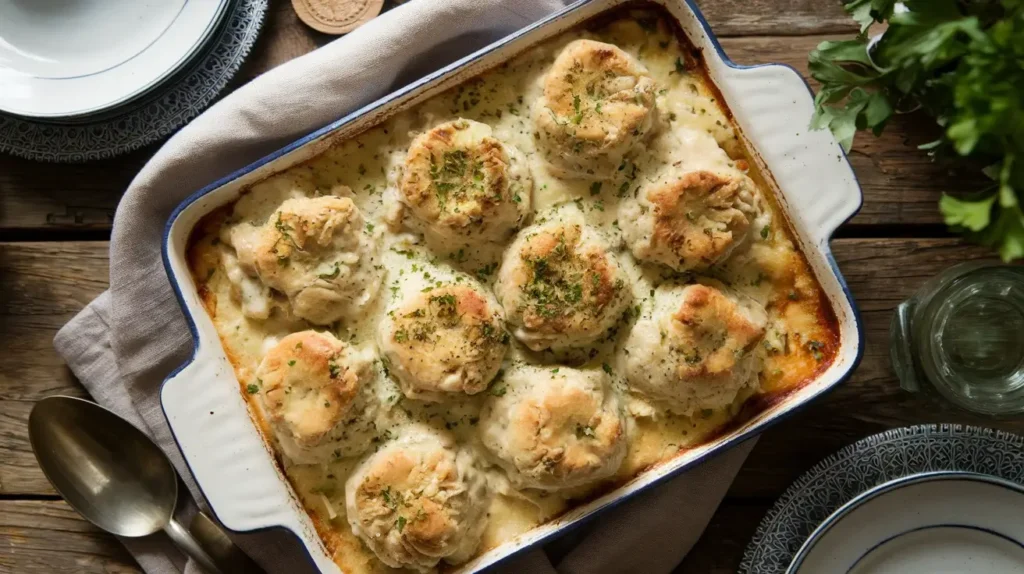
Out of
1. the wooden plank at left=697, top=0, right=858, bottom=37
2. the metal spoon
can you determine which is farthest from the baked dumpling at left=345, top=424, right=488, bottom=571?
the wooden plank at left=697, top=0, right=858, bottom=37

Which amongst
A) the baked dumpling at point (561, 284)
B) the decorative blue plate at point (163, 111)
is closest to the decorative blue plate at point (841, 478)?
the baked dumpling at point (561, 284)

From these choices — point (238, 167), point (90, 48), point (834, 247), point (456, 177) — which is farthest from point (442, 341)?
point (90, 48)

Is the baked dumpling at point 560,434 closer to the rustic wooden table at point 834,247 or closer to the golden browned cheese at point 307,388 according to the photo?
the golden browned cheese at point 307,388

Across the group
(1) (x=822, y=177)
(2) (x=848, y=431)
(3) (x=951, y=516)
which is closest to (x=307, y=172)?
(1) (x=822, y=177)

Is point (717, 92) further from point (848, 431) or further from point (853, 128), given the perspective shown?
point (848, 431)

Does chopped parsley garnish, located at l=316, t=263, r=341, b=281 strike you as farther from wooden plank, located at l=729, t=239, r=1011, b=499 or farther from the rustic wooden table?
wooden plank, located at l=729, t=239, r=1011, b=499

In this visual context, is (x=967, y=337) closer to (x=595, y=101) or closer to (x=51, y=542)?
(x=595, y=101)
